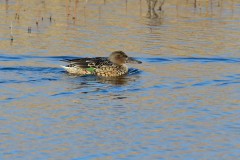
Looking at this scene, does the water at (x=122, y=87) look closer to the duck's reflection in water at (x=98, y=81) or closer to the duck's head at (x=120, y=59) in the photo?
the duck's reflection in water at (x=98, y=81)

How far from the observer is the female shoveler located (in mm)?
15180

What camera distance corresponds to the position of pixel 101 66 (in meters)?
15.3

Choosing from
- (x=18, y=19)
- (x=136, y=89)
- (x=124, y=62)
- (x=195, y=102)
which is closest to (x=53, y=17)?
(x=18, y=19)

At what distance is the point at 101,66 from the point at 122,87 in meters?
1.46

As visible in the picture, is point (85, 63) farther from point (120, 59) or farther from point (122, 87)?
point (122, 87)

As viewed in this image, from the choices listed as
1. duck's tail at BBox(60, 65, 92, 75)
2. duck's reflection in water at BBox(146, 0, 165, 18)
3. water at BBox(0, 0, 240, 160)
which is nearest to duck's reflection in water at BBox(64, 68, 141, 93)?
water at BBox(0, 0, 240, 160)

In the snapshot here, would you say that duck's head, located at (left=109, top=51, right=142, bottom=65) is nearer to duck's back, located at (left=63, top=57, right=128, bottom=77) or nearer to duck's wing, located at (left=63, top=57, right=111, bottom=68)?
duck's back, located at (left=63, top=57, right=128, bottom=77)

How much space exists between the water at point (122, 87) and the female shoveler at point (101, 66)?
235 millimetres

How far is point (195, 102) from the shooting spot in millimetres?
12477

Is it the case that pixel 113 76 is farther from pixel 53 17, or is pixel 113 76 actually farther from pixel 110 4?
pixel 110 4

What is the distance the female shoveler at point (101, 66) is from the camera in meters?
15.2

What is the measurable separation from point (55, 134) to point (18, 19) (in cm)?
1164

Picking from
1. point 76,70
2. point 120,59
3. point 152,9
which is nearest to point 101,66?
point 76,70

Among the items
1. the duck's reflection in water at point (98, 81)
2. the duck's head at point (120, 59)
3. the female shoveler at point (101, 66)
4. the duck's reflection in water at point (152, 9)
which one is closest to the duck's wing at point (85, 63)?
the female shoveler at point (101, 66)
